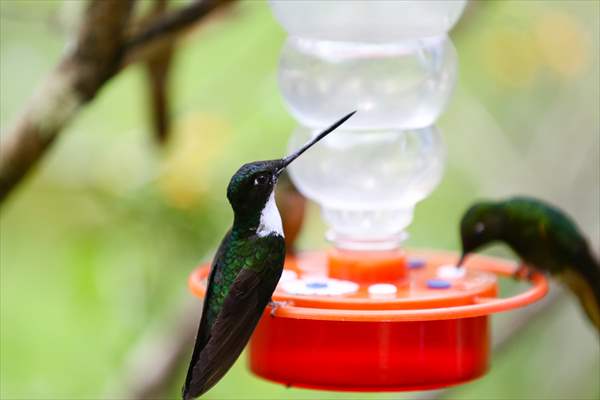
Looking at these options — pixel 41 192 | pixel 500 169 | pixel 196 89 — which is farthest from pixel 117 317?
pixel 500 169

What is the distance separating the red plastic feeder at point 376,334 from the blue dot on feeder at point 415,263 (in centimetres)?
29

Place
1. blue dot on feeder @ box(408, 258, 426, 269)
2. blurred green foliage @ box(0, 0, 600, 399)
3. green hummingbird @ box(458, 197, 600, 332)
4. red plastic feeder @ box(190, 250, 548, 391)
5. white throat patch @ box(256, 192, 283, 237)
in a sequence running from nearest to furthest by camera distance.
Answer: red plastic feeder @ box(190, 250, 548, 391) → white throat patch @ box(256, 192, 283, 237) → blue dot on feeder @ box(408, 258, 426, 269) → green hummingbird @ box(458, 197, 600, 332) → blurred green foliage @ box(0, 0, 600, 399)

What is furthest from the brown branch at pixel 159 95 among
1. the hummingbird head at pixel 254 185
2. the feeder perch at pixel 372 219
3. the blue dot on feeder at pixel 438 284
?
the blue dot on feeder at pixel 438 284

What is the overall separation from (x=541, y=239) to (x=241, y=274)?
56.9 inches

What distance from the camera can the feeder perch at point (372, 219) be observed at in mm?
2383

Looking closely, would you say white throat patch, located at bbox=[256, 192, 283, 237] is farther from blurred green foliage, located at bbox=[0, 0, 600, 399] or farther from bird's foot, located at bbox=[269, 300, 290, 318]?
blurred green foliage, located at bbox=[0, 0, 600, 399]

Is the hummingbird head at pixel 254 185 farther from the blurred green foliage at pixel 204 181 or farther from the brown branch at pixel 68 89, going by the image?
the blurred green foliage at pixel 204 181

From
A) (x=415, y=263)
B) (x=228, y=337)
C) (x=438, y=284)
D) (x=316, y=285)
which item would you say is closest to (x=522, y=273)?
(x=415, y=263)

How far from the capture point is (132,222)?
438 cm

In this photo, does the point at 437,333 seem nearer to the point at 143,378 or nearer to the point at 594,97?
the point at 143,378

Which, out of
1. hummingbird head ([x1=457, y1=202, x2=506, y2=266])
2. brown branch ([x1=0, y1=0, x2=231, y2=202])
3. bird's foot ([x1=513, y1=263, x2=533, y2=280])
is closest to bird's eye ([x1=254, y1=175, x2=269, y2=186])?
brown branch ([x1=0, y1=0, x2=231, y2=202])

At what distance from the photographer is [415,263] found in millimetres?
2945

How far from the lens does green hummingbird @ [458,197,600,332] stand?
3227mm

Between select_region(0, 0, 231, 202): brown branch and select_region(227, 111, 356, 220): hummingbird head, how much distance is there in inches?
15.8
